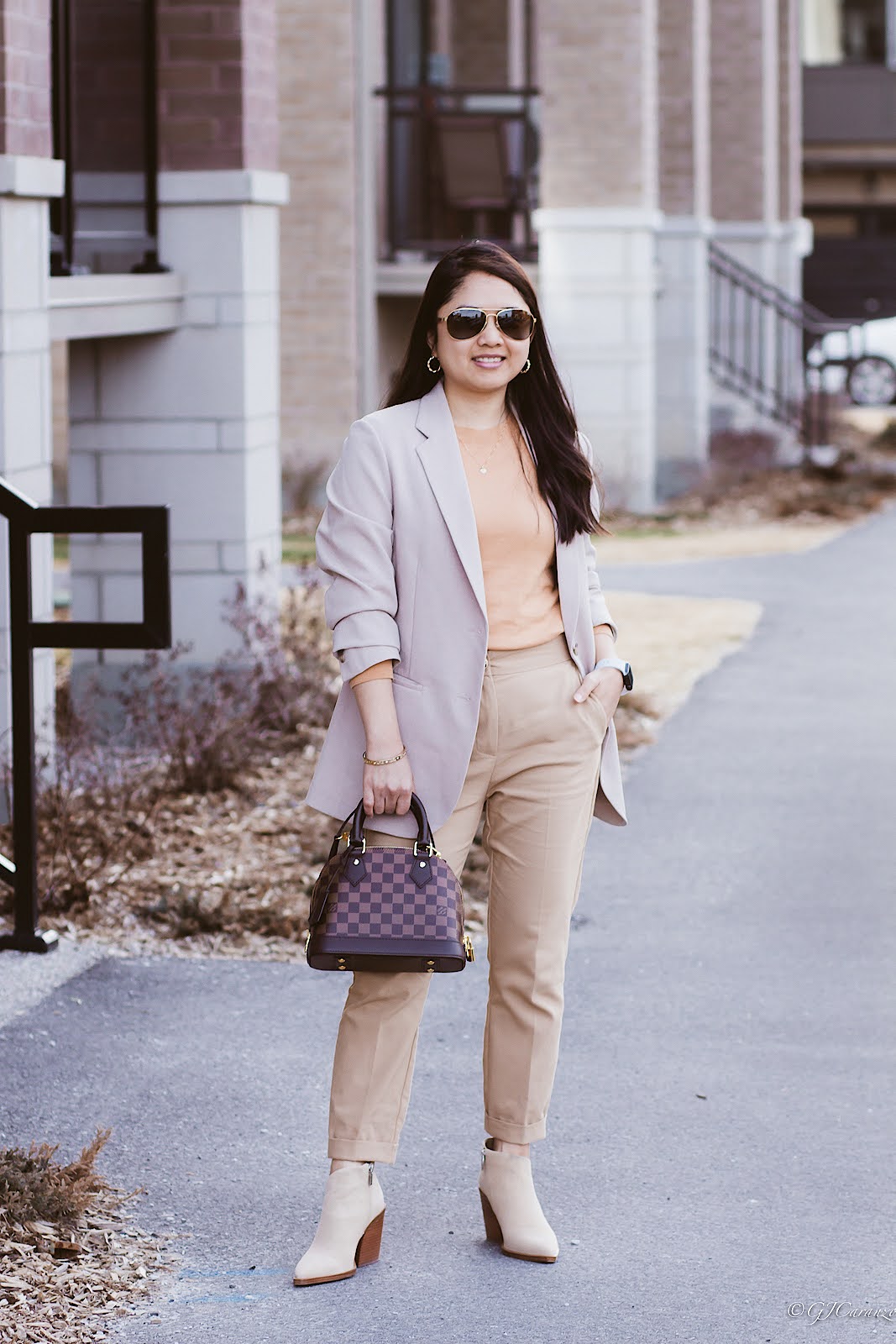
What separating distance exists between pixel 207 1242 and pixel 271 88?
6.83m

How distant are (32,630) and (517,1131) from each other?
2415mm

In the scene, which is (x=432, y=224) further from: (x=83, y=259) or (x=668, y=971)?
(x=668, y=971)

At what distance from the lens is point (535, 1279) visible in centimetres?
415

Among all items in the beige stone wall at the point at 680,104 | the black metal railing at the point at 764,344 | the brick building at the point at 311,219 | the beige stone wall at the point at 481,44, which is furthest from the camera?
the black metal railing at the point at 764,344

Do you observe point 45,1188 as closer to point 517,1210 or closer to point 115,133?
point 517,1210

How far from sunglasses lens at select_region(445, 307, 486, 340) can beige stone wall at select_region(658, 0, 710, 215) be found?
18.1 metres

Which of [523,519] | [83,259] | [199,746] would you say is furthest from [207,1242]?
[83,259]

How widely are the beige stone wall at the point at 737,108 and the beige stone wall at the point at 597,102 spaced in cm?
612

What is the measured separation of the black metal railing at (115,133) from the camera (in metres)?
9.55

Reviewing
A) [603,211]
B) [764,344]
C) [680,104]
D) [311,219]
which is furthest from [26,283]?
[764,344]

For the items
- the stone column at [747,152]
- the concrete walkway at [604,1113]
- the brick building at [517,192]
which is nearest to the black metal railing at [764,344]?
the stone column at [747,152]

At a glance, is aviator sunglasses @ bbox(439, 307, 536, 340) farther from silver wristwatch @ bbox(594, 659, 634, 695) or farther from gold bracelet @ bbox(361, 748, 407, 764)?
gold bracelet @ bbox(361, 748, 407, 764)

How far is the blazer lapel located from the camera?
13.2 feet

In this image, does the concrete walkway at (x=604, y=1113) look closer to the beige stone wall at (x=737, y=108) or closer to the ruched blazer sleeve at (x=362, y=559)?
the ruched blazer sleeve at (x=362, y=559)
